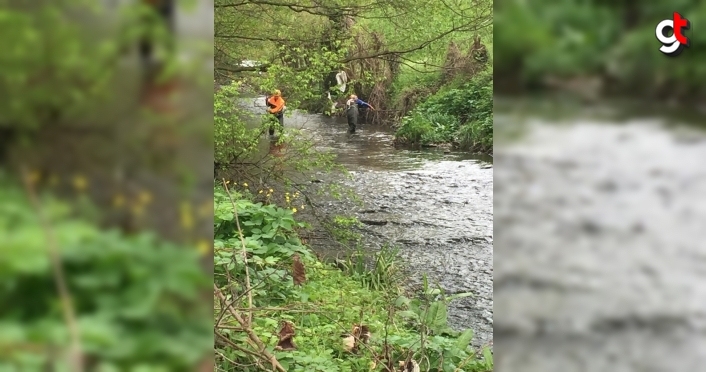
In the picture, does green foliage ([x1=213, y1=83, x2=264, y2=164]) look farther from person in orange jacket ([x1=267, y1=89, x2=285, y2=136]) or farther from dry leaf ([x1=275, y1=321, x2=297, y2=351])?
dry leaf ([x1=275, y1=321, x2=297, y2=351])

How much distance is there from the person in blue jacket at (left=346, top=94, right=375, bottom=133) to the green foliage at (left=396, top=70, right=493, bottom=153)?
0.44 meters

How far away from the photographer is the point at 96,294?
0.44 metres

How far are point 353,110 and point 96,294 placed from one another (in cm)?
445

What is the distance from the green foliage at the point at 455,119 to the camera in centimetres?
474

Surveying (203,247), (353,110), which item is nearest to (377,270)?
(353,110)

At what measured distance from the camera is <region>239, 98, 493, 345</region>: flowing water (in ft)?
10.6

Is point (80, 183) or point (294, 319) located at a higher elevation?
point (80, 183)

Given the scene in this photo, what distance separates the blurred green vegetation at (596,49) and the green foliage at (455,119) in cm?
392

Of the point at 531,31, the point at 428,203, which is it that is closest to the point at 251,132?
the point at 428,203

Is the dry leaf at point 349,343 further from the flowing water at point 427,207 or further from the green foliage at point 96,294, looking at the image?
the green foliage at point 96,294

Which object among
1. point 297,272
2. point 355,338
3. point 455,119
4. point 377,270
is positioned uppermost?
point 455,119

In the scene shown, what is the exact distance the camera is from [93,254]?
1.43ft

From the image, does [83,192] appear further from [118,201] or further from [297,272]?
[297,272]

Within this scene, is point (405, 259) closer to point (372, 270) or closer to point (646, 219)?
point (372, 270)
